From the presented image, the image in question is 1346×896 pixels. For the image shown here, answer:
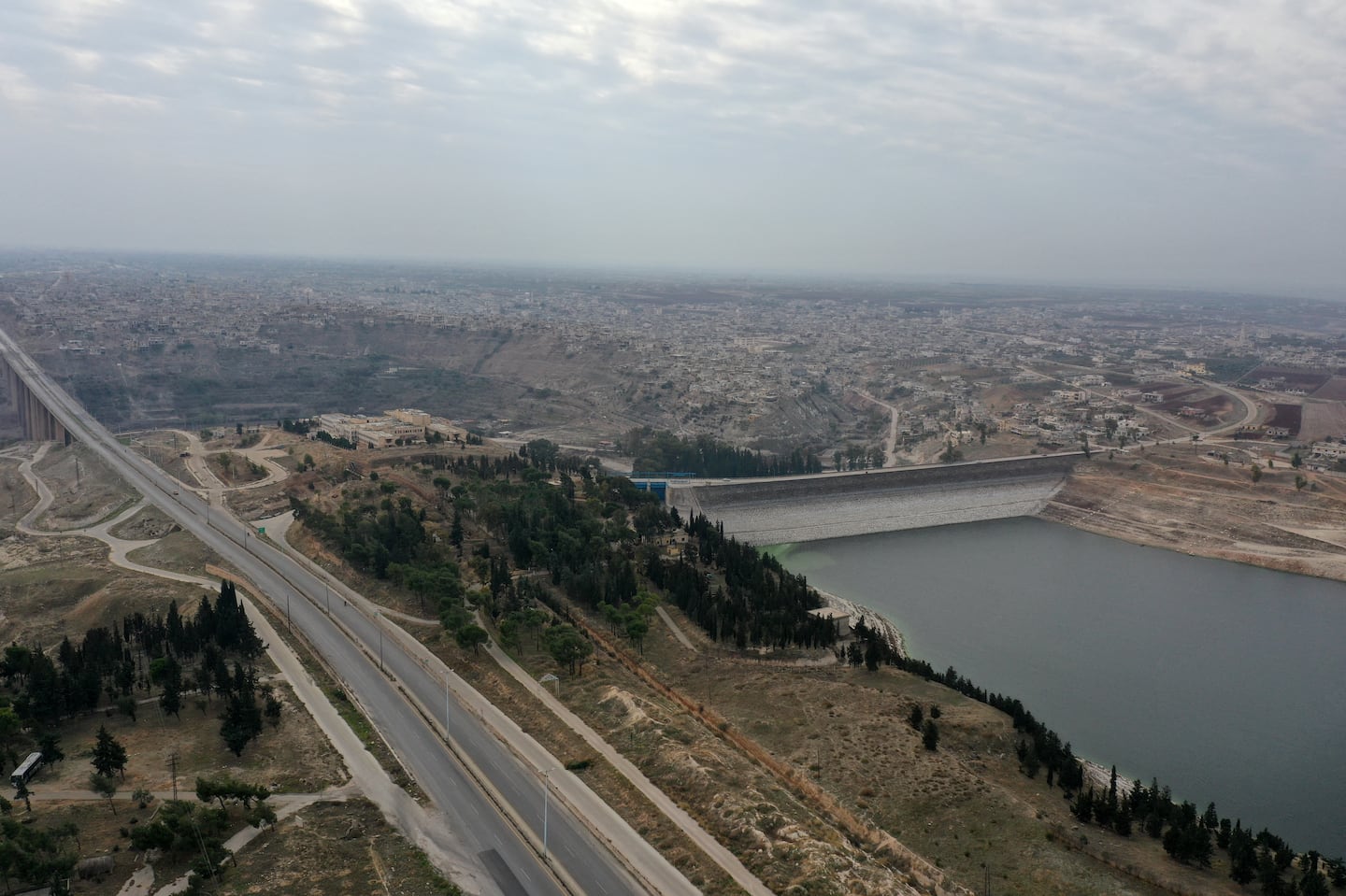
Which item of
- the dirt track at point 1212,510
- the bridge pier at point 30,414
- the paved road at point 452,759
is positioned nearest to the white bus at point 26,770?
the paved road at point 452,759

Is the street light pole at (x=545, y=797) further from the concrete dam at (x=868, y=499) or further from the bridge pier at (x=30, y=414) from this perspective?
the bridge pier at (x=30, y=414)

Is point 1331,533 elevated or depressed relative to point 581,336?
depressed

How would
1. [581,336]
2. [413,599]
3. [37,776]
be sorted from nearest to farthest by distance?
[37,776] → [413,599] → [581,336]

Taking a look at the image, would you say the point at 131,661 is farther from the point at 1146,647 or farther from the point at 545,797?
the point at 1146,647

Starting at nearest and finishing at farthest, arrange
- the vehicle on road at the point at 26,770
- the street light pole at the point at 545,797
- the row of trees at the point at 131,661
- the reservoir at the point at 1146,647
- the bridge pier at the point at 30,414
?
the street light pole at the point at 545,797 → the vehicle on road at the point at 26,770 → the row of trees at the point at 131,661 → the reservoir at the point at 1146,647 → the bridge pier at the point at 30,414

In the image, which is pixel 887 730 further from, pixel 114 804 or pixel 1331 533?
pixel 1331 533

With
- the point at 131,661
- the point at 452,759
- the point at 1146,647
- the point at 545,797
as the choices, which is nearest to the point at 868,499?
the point at 1146,647

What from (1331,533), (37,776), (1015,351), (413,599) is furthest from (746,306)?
(37,776)
